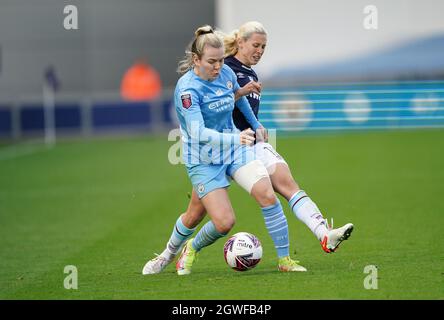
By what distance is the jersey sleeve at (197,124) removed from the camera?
8.32 m

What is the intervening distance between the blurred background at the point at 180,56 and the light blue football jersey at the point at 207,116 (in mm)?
12684

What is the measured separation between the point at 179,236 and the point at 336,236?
4.76ft

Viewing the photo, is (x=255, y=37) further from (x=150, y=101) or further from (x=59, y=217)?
(x=150, y=101)

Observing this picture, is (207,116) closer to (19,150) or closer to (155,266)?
(155,266)

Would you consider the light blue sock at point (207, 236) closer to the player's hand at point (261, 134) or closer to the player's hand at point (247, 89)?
the player's hand at point (261, 134)

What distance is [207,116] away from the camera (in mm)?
8586

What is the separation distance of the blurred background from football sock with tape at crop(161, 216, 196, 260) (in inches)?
489

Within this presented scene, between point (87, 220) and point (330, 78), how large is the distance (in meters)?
16.4

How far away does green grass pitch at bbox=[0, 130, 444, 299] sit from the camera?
8180 mm

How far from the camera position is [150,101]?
2978 centimetres

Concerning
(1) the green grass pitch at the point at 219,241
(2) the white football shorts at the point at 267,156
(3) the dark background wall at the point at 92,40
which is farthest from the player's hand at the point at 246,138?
(3) the dark background wall at the point at 92,40

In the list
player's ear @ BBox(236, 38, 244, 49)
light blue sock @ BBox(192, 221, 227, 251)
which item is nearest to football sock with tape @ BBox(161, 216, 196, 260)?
light blue sock @ BBox(192, 221, 227, 251)

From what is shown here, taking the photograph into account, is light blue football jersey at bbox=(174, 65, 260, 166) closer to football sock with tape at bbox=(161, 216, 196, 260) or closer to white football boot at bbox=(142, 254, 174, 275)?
football sock with tape at bbox=(161, 216, 196, 260)

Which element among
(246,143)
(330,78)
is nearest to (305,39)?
(330,78)
